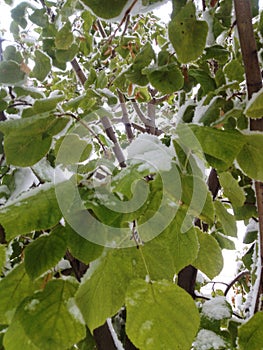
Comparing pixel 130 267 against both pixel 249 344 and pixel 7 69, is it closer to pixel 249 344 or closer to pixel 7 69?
pixel 249 344

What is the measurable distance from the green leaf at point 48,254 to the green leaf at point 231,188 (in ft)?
1.06

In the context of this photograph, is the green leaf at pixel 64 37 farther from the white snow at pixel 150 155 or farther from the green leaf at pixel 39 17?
the white snow at pixel 150 155

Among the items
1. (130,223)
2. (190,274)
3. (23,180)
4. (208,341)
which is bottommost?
(190,274)

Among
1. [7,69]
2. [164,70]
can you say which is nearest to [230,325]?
[164,70]

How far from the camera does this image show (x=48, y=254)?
463mm

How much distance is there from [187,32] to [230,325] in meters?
0.58

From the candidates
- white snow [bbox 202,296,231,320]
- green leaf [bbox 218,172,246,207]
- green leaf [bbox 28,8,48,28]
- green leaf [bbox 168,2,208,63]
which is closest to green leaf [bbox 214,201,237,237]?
green leaf [bbox 218,172,246,207]

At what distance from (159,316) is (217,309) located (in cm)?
47

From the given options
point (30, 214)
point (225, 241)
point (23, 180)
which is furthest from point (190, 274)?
point (30, 214)

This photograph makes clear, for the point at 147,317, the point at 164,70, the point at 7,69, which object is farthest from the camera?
the point at 7,69

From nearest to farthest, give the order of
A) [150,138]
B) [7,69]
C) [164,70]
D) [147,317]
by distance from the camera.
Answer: [147,317] < [150,138] < [164,70] < [7,69]

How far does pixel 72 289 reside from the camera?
1.68 feet

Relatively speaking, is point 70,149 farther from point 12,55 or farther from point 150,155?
point 12,55

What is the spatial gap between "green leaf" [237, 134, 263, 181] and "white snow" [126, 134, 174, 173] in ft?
0.31
